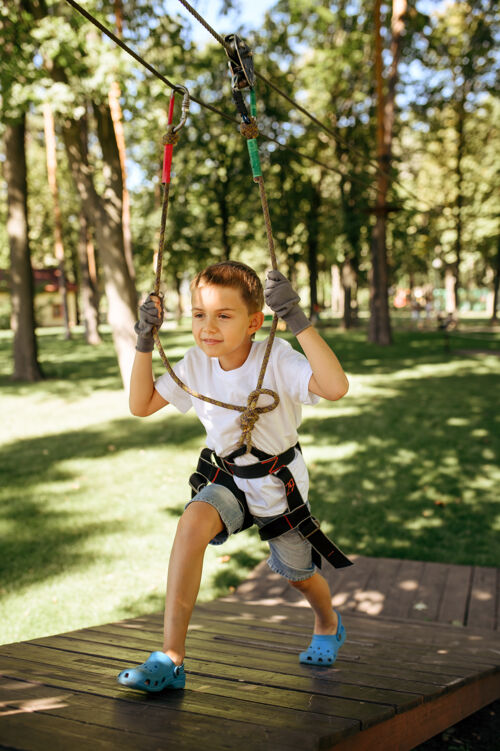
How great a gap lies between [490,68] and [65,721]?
95.9ft

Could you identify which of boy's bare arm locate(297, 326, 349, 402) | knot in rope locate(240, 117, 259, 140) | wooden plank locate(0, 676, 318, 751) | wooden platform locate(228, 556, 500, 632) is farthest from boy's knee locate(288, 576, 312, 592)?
knot in rope locate(240, 117, 259, 140)

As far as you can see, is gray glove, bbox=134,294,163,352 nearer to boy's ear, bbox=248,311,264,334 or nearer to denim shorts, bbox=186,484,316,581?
boy's ear, bbox=248,311,264,334

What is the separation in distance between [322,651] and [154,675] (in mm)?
995

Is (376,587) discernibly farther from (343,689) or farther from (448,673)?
(343,689)

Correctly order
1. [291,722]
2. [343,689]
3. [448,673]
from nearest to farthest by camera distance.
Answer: [291,722] → [343,689] → [448,673]

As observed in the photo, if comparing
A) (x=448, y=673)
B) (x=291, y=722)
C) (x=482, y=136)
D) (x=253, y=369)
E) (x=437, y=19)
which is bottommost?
(x=448, y=673)

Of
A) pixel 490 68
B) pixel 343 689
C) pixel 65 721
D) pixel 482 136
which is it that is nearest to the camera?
pixel 65 721

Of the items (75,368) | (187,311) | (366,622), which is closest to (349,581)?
(366,622)

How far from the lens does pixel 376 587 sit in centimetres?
464

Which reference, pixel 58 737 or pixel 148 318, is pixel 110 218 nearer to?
pixel 148 318

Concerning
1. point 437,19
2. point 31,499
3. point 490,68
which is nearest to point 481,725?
Result: point 31,499

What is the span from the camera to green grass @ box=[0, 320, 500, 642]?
4.80 metres

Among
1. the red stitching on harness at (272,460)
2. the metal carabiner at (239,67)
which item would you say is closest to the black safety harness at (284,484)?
the red stitching on harness at (272,460)

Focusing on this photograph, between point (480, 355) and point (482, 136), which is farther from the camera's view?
point (482, 136)
